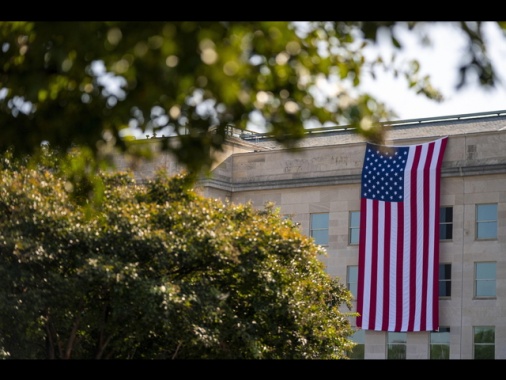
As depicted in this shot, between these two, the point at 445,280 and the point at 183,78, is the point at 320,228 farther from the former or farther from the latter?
the point at 183,78

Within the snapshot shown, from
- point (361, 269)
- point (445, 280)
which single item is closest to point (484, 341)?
point (445, 280)

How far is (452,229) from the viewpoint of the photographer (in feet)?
192

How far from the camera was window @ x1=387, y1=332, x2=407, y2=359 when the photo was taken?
5844 centimetres

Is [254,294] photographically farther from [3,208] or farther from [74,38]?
[74,38]

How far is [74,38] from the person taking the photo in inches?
311

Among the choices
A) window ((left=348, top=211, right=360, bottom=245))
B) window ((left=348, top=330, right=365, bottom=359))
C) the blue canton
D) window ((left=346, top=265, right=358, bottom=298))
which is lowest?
window ((left=348, top=330, right=365, bottom=359))

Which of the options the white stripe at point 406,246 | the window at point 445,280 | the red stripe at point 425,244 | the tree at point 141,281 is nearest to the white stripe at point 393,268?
the white stripe at point 406,246

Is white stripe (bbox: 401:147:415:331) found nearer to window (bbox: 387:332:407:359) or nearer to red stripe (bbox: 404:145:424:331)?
red stripe (bbox: 404:145:424:331)

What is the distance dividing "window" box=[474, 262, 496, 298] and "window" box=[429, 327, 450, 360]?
7.55ft

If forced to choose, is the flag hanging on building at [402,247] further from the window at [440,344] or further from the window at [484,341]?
the window at [484,341]

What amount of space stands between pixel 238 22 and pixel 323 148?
5636cm

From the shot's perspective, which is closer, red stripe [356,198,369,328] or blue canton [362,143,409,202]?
blue canton [362,143,409,202]

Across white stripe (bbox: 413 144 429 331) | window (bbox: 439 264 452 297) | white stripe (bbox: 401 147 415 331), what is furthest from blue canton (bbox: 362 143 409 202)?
window (bbox: 439 264 452 297)
